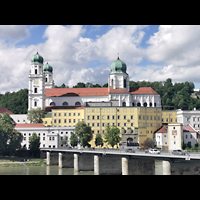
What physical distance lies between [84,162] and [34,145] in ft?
87.4

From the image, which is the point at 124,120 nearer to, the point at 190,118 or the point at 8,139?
the point at 190,118

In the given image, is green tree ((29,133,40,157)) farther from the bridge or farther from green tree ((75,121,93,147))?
green tree ((75,121,93,147))

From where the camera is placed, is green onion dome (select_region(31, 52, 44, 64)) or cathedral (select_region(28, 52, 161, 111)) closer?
cathedral (select_region(28, 52, 161, 111))

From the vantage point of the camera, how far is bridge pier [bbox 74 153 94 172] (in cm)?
6594

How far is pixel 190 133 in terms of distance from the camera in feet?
306

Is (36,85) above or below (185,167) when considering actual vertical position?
above

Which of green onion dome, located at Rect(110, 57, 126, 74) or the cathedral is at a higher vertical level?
green onion dome, located at Rect(110, 57, 126, 74)

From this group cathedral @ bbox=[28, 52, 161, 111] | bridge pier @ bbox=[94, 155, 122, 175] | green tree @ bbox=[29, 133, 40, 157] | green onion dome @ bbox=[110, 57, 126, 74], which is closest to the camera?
bridge pier @ bbox=[94, 155, 122, 175]

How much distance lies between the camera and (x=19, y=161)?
80.6 m

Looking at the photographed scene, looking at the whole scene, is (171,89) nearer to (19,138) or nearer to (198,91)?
(198,91)

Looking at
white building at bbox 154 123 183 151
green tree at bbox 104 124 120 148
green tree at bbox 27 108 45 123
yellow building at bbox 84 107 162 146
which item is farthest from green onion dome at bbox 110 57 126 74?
green tree at bbox 104 124 120 148

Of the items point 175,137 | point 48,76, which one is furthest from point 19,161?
point 48,76

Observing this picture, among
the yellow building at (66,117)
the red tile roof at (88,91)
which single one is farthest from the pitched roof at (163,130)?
the yellow building at (66,117)
